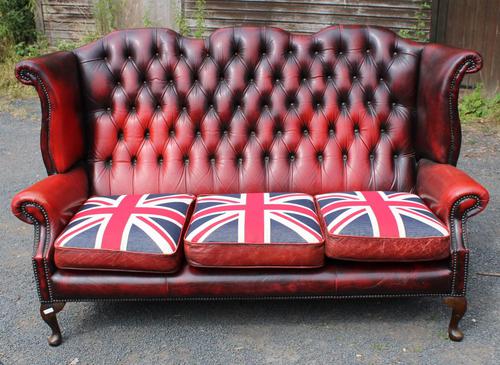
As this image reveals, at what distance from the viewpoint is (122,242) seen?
7.92 ft

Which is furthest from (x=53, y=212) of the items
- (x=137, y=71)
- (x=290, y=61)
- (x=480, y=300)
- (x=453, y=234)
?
(x=480, y=300)

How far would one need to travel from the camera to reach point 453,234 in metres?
2.48

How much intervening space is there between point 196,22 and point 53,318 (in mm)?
4819

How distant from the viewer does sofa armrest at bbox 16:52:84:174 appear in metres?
2.73

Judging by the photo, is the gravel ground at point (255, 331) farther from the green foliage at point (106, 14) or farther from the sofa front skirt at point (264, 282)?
the green foliage at point (106, 14)

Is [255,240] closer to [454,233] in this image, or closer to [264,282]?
[264,282]

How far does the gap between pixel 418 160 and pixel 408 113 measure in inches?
9.7

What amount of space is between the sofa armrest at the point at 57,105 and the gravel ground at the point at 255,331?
71cm

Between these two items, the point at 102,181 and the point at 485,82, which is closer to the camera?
the point at 102,181

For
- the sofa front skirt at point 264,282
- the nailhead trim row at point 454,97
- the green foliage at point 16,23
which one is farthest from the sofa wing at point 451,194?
the green foliage at point 16,23

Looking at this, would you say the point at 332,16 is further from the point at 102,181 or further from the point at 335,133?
the point at 102,181

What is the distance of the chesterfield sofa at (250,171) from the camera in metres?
2.44

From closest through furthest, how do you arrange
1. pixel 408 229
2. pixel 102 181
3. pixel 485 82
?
pixel 408 229 < pixel 102 181 < pixel 485 82

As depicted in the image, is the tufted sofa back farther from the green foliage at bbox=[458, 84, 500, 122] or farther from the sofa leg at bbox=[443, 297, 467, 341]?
the green foliage at bbox=[458, 84, 500, 122]
